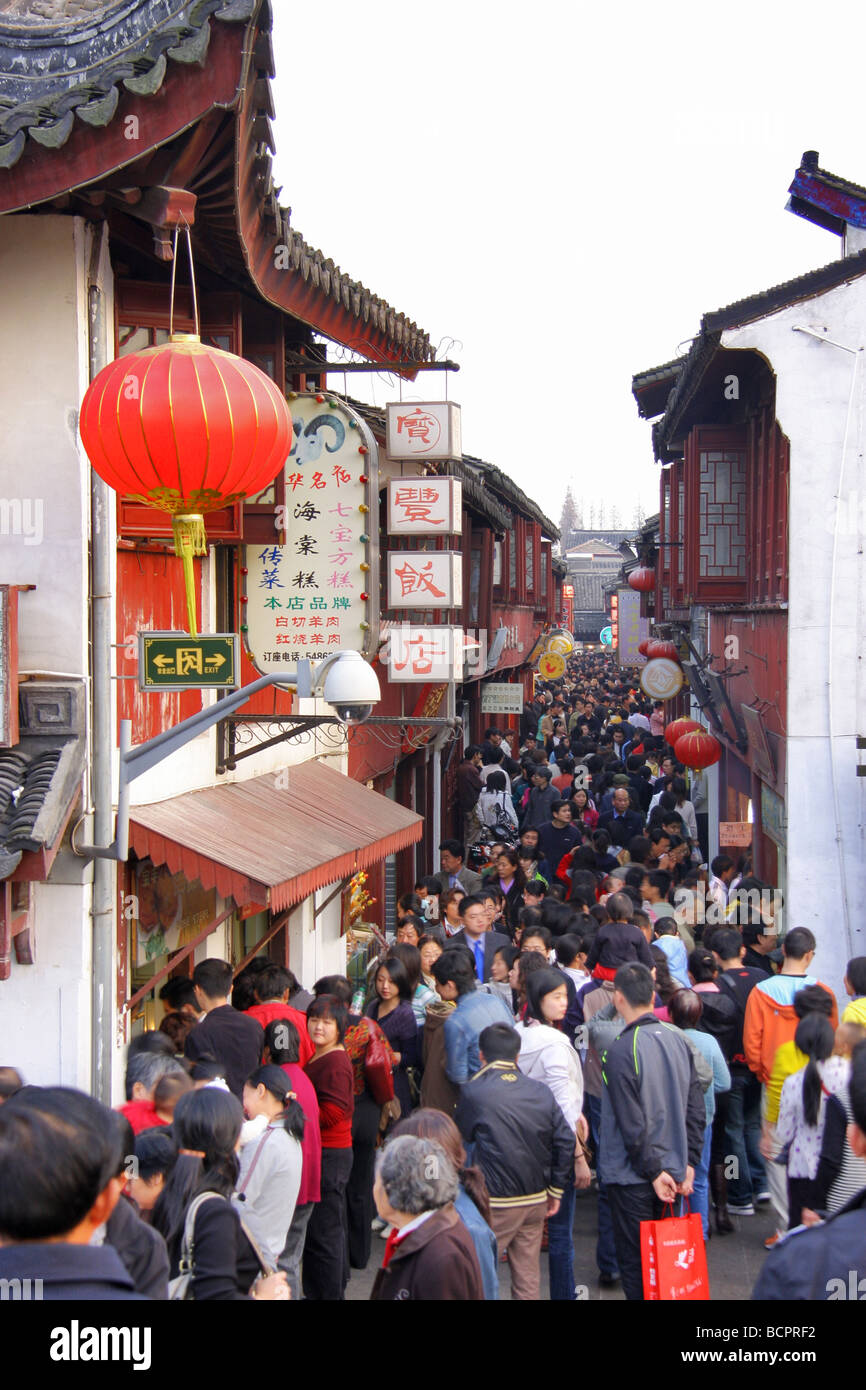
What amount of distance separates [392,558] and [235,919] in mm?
3173

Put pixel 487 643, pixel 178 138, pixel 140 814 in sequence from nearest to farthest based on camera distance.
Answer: pixel 178 138
pixel 140 814
pixel 487 643

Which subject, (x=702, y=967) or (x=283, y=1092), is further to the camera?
(x=702, y=967)

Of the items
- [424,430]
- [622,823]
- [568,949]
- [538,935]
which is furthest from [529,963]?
[622,823]

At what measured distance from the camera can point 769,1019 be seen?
8.08 meters

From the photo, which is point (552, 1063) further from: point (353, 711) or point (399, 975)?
point (353, 711)

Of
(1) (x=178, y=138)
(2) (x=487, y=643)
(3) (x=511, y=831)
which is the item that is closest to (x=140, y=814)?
(1) (x=178, y=138)

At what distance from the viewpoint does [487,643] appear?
81.9 feet

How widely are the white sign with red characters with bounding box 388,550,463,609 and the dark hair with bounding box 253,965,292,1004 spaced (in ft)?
12.6

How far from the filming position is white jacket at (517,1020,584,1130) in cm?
708

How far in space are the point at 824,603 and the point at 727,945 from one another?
14.3 feet

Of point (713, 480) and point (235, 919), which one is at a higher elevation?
point (713, 480)

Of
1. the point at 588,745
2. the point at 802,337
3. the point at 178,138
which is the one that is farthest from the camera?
the point at 588,745

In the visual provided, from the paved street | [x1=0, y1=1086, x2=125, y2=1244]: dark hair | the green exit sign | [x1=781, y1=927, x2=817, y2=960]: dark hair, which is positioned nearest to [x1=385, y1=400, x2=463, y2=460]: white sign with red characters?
the green exit sign
